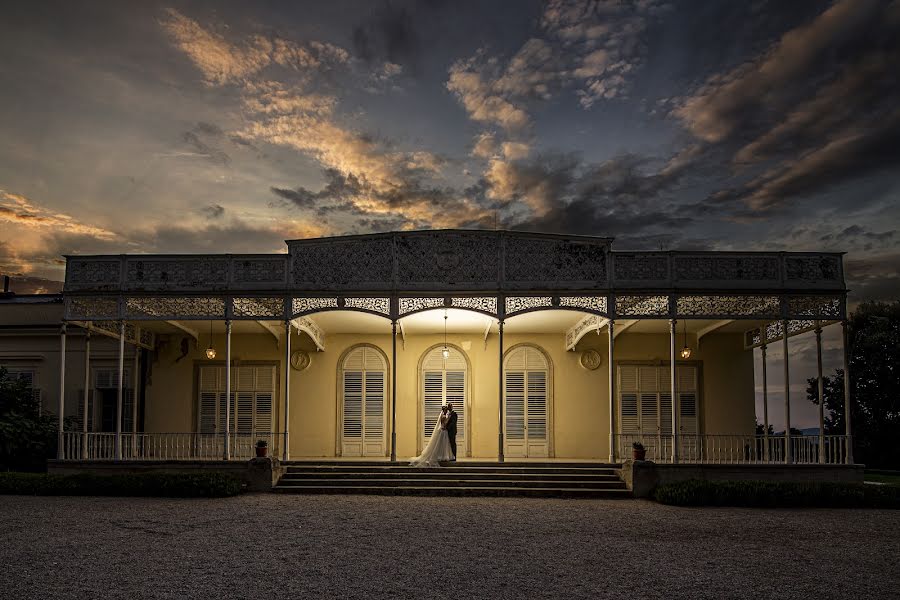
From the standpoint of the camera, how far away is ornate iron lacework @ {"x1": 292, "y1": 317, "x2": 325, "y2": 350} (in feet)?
Result: 55.5

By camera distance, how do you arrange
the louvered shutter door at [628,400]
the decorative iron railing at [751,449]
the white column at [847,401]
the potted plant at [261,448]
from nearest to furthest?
the potted plant at [261,448] < the white column at [847,401] < the decorative iron railing at [751,449] < the louvered shutter door at [628,400]

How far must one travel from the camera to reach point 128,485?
14273 mm

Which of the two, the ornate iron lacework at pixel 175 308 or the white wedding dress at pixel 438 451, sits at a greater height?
the ornate iron lacework at pixel 175 308

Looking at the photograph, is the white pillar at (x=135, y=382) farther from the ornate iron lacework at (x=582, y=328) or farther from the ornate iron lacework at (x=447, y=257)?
the ornate iron lacework at (x=582, y=328)

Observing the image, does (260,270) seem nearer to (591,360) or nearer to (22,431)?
(22,431)

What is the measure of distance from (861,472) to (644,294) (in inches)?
204

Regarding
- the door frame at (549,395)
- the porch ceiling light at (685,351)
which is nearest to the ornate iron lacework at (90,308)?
the door frame at (549,395)

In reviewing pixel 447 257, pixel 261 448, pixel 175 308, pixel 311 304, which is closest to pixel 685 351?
pixel 447 257

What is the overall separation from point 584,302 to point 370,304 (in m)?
4.22

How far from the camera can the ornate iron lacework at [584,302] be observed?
1585 centimetres

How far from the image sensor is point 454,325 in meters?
18.3

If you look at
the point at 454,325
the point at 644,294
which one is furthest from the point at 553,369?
the point at 644,294

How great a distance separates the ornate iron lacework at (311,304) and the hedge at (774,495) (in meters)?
7.12

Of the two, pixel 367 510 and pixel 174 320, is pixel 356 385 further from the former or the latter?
Result: pixel 367 510
